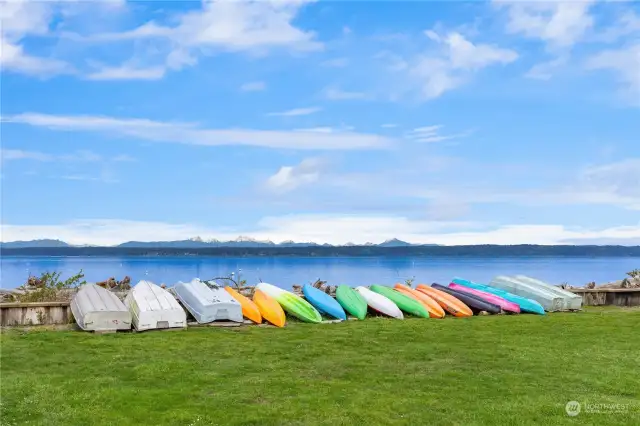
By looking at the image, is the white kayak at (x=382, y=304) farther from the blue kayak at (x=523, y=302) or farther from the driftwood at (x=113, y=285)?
the driftwood at (x=113, y=285)

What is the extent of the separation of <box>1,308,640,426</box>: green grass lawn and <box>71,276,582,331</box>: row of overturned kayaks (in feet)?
1.54

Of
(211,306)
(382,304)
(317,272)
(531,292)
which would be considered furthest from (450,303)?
(317,272)

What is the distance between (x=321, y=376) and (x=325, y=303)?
5.52 meters

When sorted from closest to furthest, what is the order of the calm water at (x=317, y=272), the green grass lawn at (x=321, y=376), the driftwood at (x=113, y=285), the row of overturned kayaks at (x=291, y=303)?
the green grass lawn at (x=321, y=376)
the row of overturned kayaks at (x=291, y=303)
the driftwood at (x=113, y=285)
the calm water at (x=317, y=272)

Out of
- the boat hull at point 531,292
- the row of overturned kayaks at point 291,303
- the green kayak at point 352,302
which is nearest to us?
the row of overturned kayaks at point 291,303

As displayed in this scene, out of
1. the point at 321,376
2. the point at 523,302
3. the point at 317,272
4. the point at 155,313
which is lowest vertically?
the point at 317,272

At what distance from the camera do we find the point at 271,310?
479 inches

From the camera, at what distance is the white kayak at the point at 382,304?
13.0 metres

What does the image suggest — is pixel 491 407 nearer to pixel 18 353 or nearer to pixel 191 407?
pixel 191 407

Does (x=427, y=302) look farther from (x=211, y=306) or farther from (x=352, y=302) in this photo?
(x=211, y=306)

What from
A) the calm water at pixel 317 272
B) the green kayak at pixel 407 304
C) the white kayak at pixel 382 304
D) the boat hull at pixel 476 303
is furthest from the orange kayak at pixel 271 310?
the calm water at pixel 317 272

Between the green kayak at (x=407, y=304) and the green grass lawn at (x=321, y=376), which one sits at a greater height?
the green kayak at (x=407, y=304)

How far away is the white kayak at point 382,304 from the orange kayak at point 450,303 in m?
1.29

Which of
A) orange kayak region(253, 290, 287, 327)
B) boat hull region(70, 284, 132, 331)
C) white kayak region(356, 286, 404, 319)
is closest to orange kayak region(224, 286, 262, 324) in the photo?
orange kayak region(253, 290, 287, 327)
